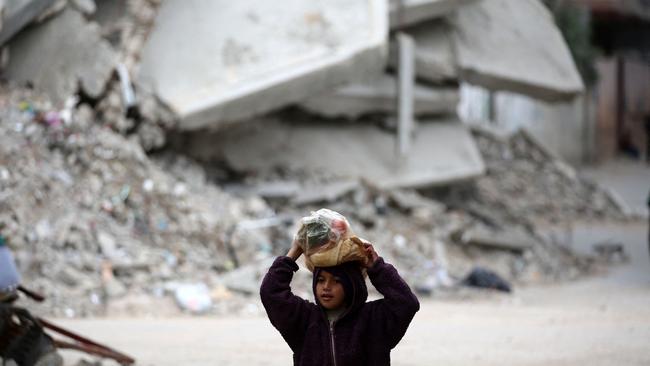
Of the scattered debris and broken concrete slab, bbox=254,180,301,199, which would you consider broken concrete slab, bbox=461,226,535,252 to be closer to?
the scattered debris

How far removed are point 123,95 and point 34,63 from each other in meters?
1.11

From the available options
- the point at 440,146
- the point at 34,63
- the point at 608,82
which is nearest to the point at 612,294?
the point at 440,146

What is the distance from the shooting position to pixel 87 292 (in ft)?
32.2

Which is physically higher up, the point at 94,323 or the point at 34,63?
the point at 34,63

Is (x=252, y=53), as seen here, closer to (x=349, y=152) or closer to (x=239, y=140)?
(x=239, y=140)

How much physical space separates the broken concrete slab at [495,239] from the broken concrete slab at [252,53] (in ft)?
8.42

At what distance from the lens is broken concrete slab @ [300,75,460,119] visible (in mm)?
14727

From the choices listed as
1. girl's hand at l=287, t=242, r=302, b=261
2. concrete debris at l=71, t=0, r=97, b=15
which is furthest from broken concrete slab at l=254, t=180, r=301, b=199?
girl's hand at l=287, t=242, r=302, b=261

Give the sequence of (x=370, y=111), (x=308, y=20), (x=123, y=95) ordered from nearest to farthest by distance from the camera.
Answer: (x=123, y=95) → (x=308, y=20) → (x=370, y=111)

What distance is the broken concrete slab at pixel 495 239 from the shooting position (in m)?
14.1

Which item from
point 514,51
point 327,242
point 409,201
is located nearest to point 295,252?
point 327,242

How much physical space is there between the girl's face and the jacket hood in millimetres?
17

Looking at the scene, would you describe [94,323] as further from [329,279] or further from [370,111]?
[370,111]

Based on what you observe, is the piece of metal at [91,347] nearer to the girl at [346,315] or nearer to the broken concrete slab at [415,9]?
the girl at [346,315]
